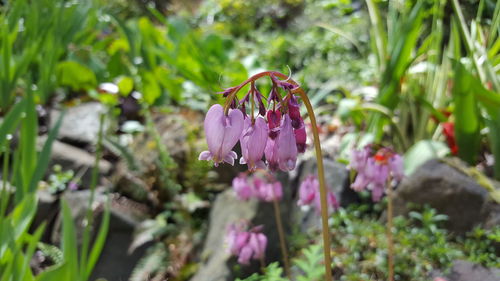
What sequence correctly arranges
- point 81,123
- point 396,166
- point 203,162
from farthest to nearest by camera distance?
Result: point 81,123
point 203,162
point 396,166

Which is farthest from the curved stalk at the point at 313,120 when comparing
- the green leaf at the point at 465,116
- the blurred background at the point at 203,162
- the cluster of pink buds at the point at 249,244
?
the green leaf at the point at 465,116

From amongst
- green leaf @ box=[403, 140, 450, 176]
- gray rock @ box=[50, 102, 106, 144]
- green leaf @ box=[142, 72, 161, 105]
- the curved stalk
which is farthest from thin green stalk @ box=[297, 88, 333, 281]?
green leaf @ box=[142, 72, 161, 105]

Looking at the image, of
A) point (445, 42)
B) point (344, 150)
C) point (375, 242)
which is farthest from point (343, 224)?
point (445, 42)

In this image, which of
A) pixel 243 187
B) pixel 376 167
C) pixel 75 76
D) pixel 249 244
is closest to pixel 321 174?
pixel 376 167

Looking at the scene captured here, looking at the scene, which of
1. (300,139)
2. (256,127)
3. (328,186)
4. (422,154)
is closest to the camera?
(256,127)

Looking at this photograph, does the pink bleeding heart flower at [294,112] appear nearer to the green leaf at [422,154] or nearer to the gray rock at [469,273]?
the gray rock at [469,273]

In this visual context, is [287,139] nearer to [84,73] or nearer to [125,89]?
[125,89]

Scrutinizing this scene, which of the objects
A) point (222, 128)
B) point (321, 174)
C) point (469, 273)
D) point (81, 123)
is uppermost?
point (222, 128)

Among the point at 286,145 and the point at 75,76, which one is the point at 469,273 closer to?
the point at 286,145
